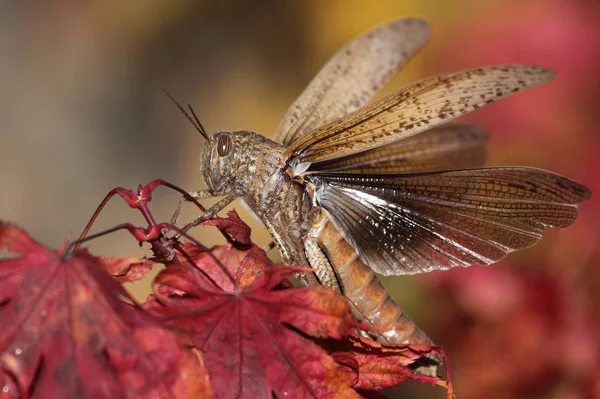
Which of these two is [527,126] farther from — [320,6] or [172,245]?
[172,245]

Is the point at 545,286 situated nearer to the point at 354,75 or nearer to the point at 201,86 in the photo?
the point at 354,75

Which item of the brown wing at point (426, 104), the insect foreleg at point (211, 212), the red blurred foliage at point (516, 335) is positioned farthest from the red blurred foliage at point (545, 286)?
the insect foreleg at point (211, 212)

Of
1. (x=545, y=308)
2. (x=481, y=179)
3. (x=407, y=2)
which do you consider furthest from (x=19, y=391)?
(x=407, y=2)

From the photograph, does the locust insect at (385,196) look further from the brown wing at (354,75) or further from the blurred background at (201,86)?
the blurred background at (201,86)

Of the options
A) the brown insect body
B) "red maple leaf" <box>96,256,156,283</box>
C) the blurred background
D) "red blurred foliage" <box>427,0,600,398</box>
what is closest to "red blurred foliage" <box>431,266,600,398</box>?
"red blurred foliage" <box>427,0,600,398</box>

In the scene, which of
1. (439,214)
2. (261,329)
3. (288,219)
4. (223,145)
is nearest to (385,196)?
(439,214)

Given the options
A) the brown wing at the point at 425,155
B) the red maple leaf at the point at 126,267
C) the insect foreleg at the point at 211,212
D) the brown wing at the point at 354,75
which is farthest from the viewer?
the brown wing at the point at 354,75
